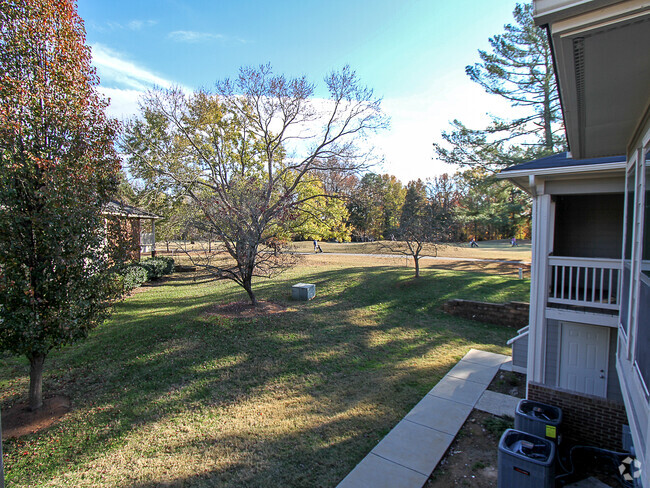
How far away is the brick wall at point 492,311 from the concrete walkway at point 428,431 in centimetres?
395

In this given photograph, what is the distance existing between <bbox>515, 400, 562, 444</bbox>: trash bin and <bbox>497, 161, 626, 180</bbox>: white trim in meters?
3.69

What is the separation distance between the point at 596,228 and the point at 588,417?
12.4 feet

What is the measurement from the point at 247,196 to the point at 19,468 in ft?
27.6

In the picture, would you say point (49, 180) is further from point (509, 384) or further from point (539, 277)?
point (509, 384)

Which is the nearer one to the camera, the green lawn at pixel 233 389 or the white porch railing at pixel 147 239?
the green lawn at pixel 233 389

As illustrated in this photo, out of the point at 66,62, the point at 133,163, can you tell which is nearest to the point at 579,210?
the point at 66,62

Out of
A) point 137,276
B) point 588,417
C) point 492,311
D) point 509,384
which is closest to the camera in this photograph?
point 588,417

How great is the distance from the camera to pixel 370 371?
24.0ft

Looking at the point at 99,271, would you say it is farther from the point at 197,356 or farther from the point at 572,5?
the point at 572,5

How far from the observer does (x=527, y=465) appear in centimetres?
368

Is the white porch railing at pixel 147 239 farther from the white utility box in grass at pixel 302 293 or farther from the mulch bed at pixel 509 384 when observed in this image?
the mulch bed at pixel 509 384

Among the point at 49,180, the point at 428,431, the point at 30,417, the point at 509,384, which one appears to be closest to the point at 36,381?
the point at 30,417

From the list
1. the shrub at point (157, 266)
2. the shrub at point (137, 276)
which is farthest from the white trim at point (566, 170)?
the shrub at point (157, 266)

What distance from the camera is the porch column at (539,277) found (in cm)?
546
